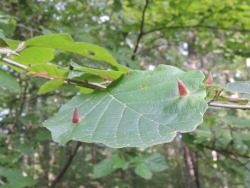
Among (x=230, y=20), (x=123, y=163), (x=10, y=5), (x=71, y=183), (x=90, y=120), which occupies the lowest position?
(x=71, y=183)

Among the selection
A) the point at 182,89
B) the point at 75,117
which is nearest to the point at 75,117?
the point at 75,117

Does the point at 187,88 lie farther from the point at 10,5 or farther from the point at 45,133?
the point at 10,5

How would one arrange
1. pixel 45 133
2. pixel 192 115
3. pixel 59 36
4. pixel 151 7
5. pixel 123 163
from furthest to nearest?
pixel 151 7, pixel 45 133, pixel 123 163, pixel 59 36, pixel 192 115

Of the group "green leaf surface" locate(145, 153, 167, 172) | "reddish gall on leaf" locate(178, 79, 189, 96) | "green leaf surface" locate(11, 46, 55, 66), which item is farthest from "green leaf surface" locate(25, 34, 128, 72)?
"green leaf surface" locate(145, 153, 167, 172)

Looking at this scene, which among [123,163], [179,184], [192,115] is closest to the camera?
[192,115]

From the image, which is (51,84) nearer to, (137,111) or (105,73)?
(105,73)

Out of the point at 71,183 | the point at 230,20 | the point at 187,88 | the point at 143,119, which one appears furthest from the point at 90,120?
the point at 71,183

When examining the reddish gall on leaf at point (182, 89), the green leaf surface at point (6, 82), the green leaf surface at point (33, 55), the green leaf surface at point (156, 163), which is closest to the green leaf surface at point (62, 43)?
the green leaf surface at point (33, 55)

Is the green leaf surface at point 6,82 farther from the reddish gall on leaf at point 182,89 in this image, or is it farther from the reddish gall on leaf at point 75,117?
the reddish gall on leaf at point 182,89
